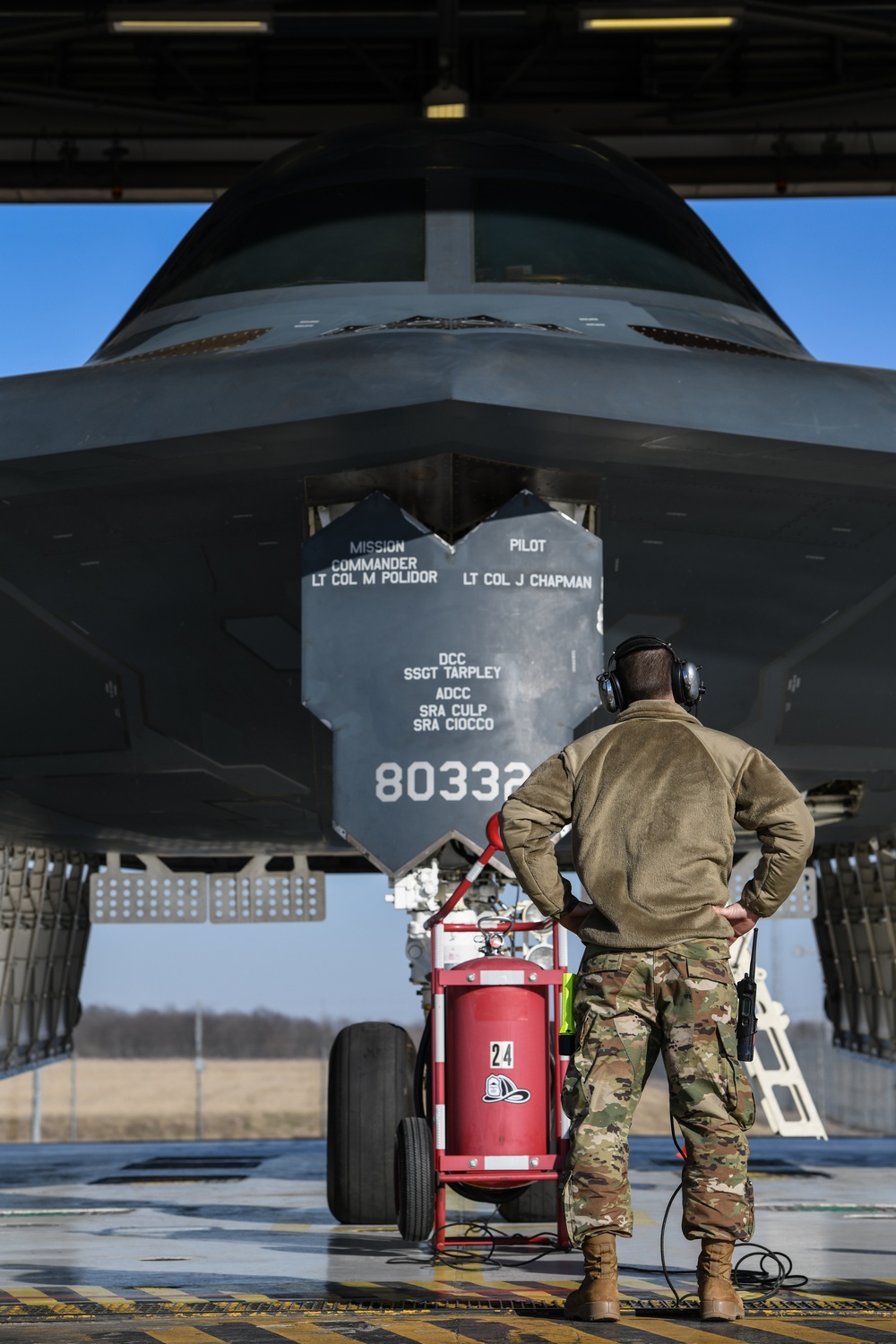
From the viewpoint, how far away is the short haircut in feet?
14.5

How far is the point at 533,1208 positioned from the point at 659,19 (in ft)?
32.6

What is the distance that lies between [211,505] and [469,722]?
1.50 metres

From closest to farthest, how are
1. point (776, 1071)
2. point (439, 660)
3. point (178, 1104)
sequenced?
point (439, 660) → point (776, 1071) → point (178, 1104)

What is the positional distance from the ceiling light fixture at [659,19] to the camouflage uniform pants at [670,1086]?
35.3 ft

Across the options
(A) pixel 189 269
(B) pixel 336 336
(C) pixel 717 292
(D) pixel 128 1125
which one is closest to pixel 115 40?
(A) pixel 189 269

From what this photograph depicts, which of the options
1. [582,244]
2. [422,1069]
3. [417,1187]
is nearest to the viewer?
[417,1187]

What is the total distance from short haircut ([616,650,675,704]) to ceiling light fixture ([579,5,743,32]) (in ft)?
33.1

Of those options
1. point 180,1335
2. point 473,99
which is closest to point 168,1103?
point 473,99

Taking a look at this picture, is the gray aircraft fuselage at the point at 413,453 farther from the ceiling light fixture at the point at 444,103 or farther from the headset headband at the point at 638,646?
the ceiling light fixture at the point at 444,103

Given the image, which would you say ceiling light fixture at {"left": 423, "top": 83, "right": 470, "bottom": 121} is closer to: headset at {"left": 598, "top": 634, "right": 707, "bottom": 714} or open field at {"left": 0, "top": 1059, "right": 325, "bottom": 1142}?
headset at {"left": 598, "top": 634, "right": 707, "bottom": 714}

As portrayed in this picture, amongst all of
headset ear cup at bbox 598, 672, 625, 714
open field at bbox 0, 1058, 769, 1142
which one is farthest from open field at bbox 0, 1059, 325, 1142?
headset ear cup at bbox 598, 672, 625, 714

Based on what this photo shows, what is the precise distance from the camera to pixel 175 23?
12.9 meters

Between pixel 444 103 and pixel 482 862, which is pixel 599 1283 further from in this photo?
pixel 444 103

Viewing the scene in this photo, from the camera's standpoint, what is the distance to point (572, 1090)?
4.12m
